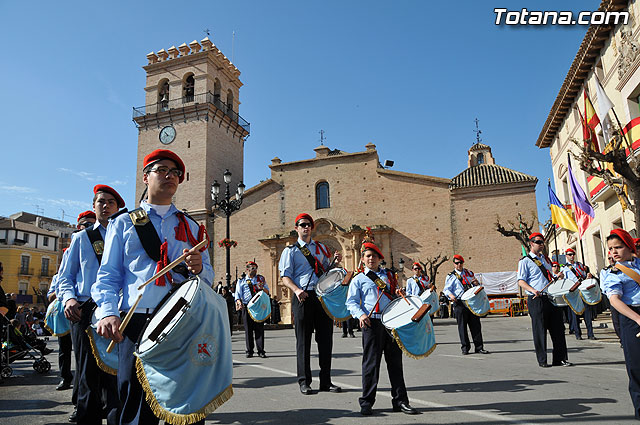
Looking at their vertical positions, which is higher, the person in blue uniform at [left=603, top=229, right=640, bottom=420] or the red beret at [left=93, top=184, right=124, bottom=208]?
the red beret at [left=93, top=184, right=124, bottom=208]

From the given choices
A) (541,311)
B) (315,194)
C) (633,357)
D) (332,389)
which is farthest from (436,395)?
(315,194)

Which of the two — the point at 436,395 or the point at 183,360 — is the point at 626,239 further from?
the point at 183,360

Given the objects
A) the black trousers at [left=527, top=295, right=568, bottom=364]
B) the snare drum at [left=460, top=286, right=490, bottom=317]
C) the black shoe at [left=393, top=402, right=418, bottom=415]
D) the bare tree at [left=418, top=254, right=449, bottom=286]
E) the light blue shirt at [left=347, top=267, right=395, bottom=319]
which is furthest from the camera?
the bare tree at [left=418, top=254, right=449, bottom=286]

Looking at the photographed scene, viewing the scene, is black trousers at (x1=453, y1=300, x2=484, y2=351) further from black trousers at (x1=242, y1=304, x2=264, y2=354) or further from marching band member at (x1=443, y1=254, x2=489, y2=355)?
black trousers at (x1=242, y1=304, x2=264, y2=354)

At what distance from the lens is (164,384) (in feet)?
8.32

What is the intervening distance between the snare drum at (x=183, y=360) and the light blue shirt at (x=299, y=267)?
12.2ft

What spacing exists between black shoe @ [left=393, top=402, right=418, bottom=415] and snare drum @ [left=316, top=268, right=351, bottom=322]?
155 cm

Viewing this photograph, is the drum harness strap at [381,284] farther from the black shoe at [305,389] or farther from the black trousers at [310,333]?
the black shoe at [305,389]

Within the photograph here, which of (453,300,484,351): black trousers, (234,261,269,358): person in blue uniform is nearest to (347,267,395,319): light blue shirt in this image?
(453,300,484,351): black trousers

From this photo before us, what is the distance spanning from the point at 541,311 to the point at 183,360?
736 cm

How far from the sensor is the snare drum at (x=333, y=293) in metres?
6.23

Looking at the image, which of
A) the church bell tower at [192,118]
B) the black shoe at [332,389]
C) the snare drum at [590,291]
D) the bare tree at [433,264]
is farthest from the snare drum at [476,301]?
the church bell tower at [192,118]

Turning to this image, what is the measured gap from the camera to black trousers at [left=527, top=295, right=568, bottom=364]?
7.99m

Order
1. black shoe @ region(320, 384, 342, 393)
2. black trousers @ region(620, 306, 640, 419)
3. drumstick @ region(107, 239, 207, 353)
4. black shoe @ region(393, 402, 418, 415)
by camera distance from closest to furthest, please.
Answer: drumstick @ region(107, 239, 207, 353) → black trousers @ region(620, 306, 640, 419) → black shoe @ region(393, 402, 418, 415) → black shoe @ region(320, 384, 342, 393)
